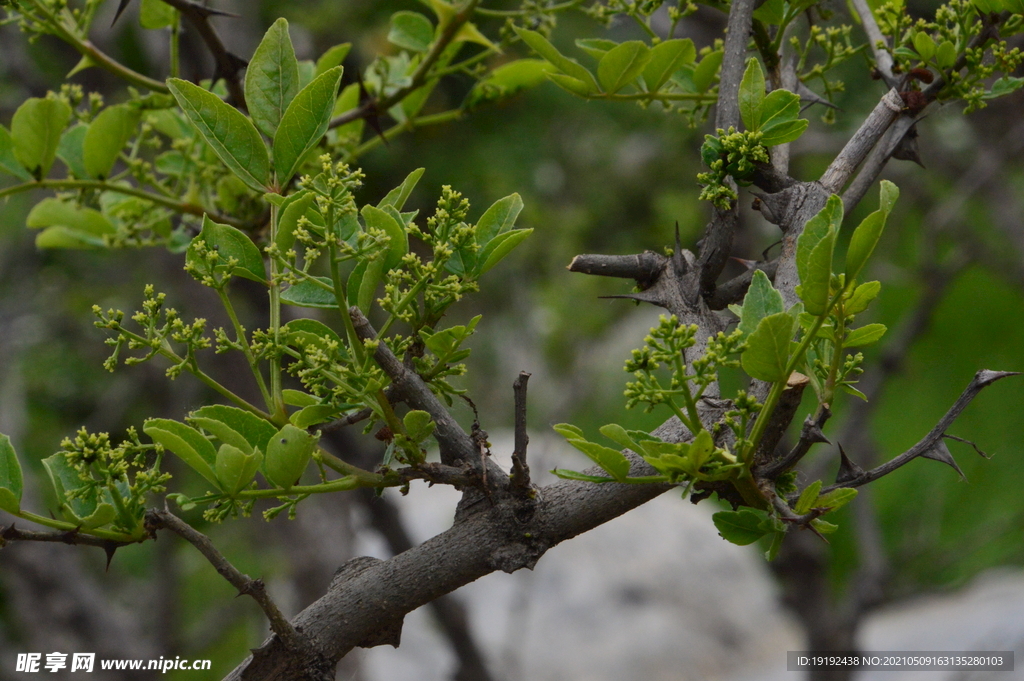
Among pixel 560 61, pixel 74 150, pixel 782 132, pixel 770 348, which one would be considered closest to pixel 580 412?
pixel 74 150

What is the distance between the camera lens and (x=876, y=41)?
2.34 feet

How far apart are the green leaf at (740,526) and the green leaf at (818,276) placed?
5.4 inches

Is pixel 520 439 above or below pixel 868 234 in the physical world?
below

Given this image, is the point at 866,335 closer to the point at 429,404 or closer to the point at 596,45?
the point at 429,404

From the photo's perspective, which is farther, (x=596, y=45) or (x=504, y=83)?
(x=504, y=83)

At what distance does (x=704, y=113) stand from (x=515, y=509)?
0.44 metres

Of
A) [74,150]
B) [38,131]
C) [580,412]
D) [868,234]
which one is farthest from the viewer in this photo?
[580,412]

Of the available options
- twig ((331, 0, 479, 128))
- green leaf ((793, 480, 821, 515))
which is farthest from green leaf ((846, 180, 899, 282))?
twig ((331, 0, 479, 128))

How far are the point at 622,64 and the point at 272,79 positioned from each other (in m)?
0.29

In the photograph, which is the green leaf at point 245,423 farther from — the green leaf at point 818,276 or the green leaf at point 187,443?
the green leaf at point 818,276

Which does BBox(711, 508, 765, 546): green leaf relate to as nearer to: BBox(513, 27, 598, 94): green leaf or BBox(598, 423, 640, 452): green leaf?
BBox(598, 423, 640, 452): green leaf

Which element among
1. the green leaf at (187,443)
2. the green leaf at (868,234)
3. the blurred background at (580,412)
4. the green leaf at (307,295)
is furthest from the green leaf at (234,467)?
the blurred background at (580,412)

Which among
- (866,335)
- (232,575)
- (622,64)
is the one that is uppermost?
(622,64)

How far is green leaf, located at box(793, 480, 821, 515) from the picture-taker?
1.69 ft
